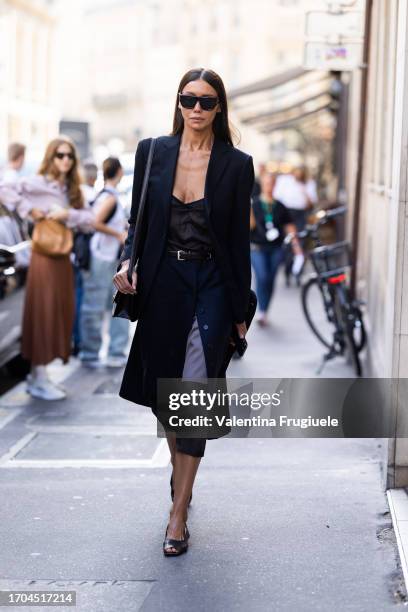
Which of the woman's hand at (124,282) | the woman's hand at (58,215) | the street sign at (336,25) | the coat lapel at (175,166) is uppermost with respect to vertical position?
the street sign at (336,25)

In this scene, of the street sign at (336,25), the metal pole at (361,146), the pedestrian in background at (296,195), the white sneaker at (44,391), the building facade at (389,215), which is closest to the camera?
the building facade at (389,215)

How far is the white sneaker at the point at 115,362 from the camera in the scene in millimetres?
10453

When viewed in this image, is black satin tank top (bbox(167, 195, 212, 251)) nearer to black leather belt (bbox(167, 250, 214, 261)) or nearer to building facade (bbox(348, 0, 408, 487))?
black leather belt (bbox(167, 250, 214, 261))

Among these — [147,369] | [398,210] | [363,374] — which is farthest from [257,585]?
[363,374]

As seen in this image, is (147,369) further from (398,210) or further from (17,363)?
(17,363)

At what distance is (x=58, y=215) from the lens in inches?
345

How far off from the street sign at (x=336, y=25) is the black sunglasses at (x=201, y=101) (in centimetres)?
549


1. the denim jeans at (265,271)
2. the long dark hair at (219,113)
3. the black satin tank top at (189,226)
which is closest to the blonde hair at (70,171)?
the long dark hair at (219,113)

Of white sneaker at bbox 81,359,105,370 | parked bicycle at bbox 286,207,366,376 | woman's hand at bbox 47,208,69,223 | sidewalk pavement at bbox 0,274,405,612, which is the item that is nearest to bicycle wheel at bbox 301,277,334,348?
parked bicycle at bbox 286,207,366,376

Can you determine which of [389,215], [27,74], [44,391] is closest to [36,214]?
[44,391]

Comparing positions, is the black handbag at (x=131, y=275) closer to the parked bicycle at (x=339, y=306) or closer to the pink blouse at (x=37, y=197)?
the pink blouse at (x=37, y=197)

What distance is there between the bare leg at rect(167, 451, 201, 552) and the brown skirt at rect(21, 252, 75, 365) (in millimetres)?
3665

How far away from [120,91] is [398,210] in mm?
92300

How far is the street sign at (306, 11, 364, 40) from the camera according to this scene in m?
10.4
